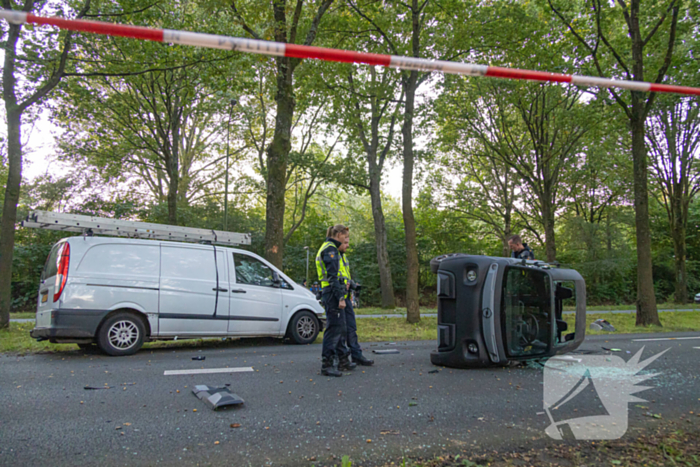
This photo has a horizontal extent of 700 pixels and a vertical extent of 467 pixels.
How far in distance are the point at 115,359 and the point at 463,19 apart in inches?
519

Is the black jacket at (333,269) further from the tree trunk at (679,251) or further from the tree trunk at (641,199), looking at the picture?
the tree trunk at (679,251)

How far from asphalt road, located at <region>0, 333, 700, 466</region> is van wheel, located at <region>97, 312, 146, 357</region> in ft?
1.47

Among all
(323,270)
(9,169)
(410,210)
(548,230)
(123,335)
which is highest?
(9,169)

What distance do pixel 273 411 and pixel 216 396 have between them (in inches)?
24.9

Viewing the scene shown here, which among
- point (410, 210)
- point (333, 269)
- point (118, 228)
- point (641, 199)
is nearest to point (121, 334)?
point (118, 228)

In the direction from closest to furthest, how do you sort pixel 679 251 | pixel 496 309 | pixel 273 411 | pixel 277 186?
pixel 273 411 → pixel 496 309 → pixel 277 186 → pixel 679 251

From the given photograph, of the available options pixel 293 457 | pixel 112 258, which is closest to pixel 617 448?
pixel 293 457

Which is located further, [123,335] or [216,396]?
[123,335]

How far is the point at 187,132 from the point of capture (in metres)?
31.0

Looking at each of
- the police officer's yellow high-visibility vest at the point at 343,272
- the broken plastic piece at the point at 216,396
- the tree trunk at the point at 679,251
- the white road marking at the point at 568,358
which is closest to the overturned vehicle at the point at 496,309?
the white road marking at the point at 568,358

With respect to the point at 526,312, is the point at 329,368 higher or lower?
lower

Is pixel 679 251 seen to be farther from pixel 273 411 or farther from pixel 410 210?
pixel 273 411

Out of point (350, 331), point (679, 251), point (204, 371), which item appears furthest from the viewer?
point (679, 251)

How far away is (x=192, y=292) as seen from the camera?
804 cm
